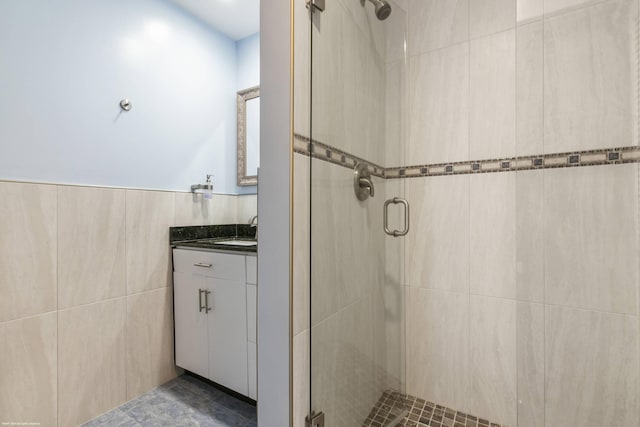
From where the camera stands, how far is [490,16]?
1.45 meters

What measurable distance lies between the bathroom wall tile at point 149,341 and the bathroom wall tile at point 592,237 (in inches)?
82.8

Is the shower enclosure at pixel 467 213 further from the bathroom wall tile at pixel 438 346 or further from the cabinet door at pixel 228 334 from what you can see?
the cabinet door at pixel 228 334

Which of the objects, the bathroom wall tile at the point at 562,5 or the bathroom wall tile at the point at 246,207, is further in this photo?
the bathroom wall tile at the point at 246,207

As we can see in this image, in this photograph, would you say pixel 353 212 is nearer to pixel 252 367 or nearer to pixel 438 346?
pixel 438 346

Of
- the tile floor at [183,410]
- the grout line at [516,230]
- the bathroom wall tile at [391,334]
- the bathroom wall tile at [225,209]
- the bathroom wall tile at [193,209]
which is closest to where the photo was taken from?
the grout line at [516,230]

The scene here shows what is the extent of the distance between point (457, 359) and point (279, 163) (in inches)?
52.0

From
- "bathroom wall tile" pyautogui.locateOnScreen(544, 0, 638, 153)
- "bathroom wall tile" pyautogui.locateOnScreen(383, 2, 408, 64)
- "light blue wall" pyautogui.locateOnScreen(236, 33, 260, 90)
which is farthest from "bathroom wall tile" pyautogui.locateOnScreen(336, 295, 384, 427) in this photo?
"light blue wall" pyautogui.locateOnScreen(236, 33, 260, 90)

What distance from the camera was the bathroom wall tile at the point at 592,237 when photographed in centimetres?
106

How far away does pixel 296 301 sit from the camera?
1.06 metres

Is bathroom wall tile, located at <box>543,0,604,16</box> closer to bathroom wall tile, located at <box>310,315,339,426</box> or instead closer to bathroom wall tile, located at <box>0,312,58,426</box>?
bathroom wall tile, located at <box>310,315,339,426</box>

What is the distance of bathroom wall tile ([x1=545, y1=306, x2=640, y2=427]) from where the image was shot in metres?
1.08

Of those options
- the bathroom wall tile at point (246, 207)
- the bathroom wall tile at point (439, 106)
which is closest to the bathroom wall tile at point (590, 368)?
the bathroom wall tile at point (439, 106)

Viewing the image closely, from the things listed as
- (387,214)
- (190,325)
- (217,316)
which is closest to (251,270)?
(217,316)

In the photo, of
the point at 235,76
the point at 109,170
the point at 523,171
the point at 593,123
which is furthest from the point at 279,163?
the point at 235,76
